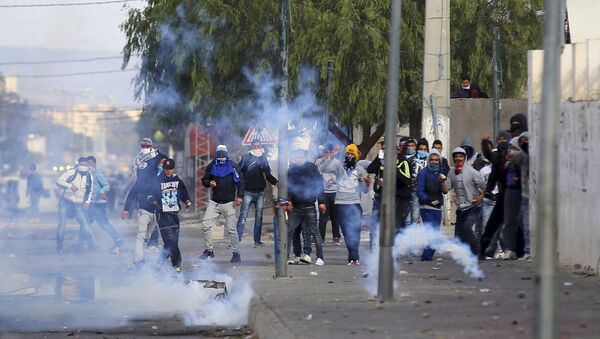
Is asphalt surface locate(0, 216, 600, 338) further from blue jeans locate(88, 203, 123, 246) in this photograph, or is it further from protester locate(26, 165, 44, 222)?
protester locate(26, 165, 44, 222)

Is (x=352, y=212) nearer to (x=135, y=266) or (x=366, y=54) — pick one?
(x=135, y=266)

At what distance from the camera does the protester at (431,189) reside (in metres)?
18.4

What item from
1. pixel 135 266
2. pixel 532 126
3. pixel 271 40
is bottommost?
pixel 135 266

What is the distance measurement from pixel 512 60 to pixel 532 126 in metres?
15.7

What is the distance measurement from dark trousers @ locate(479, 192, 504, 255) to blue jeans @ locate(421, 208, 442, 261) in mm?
677

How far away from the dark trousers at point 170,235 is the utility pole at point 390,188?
233 inches

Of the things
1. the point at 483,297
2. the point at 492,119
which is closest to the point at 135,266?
the point at 483,297

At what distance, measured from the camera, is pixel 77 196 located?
24344mm

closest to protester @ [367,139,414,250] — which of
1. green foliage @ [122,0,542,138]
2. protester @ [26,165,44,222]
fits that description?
green foliage @ [122,0,542,138]

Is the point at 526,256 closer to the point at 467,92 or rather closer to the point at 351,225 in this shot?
the point at 351,225

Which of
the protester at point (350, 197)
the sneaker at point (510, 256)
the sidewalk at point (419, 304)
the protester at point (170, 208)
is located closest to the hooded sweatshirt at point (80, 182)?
the protester at point (170, 208)

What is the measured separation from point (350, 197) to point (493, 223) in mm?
2101

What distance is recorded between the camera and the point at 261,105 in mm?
26641

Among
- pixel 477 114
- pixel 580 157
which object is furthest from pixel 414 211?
pixel 477 114
